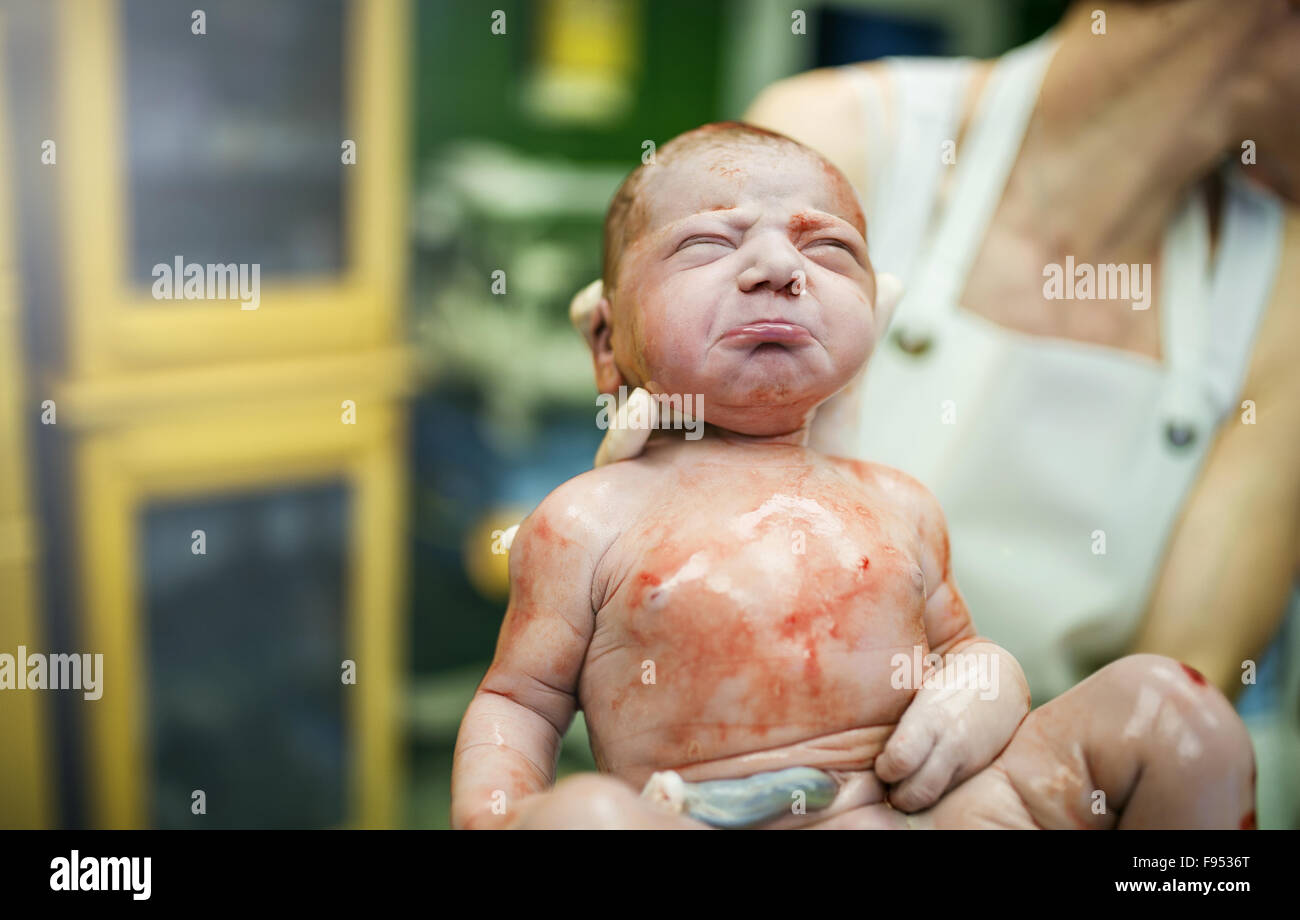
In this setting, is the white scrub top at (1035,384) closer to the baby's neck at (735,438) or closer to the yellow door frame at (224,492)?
the baby's neck at (735,438)

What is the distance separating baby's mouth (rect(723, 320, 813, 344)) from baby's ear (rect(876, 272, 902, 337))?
0.24ft

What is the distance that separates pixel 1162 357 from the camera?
97 cm

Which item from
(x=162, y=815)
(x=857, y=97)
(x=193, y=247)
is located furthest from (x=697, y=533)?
(x=162, y=815)

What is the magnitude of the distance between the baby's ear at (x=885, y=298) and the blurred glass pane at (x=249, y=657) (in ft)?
4.34

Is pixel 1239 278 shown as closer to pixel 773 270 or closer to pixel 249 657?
pixel 773 270

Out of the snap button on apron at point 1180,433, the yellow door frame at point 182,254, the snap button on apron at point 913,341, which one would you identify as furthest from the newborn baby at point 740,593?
the yellow door frame at point 182,254

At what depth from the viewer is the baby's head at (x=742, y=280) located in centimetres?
56

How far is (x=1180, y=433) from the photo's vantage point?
3.11ft

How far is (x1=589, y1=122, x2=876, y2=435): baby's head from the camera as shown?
56cm

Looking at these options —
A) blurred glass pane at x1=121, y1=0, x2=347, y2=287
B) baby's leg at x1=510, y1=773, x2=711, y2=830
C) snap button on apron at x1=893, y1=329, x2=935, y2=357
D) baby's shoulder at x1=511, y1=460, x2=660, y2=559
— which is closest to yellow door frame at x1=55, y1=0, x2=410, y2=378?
blurred glass pane at x1=121, y1=0, x2=347, y2=287

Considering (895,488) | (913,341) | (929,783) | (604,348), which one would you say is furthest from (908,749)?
(913,341)

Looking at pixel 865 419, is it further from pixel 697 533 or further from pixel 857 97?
pixel 697 533

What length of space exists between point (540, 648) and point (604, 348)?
168mm
